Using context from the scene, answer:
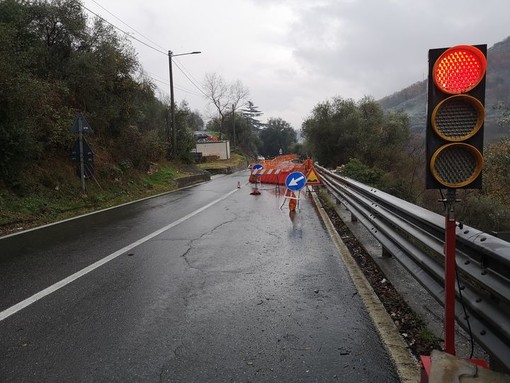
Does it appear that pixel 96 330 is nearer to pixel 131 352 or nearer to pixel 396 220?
pixel 131 352

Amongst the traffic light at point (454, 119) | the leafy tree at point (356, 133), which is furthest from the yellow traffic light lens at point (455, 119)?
the leafy tree at point (356, 133)

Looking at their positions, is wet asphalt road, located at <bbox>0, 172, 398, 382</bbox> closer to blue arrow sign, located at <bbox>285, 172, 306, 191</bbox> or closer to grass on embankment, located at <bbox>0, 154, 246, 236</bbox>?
grass on embankment, located at <bbox>0, 154, 246, 236</bbox>

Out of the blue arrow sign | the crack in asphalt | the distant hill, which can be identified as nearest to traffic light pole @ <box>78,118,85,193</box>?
the crack in asphalt

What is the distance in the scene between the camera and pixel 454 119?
99.0 inches

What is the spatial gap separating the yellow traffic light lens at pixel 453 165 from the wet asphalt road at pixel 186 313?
1.45m

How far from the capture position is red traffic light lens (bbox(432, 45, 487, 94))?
2.42 meters

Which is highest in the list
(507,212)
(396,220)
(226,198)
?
(396,220)

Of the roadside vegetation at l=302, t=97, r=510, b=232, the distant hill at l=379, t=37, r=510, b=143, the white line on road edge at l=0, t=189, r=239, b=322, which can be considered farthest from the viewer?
the distant hill at l=379, t=37, r=510, b=143

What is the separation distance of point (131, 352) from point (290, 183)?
28.7 ft

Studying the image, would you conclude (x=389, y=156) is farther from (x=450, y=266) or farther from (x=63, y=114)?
(x=450, y=266)

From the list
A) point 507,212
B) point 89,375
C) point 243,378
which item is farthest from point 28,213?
point 507,212

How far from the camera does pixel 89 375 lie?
9.77ft

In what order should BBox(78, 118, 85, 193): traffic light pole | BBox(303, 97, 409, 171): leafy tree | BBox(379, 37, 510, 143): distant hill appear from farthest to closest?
BBox(379, 37, 510, 143): distant hill
BBox(303, 97, 409, 171): leafy tree
BBox(78, 118, 85, 193): traffic light pole

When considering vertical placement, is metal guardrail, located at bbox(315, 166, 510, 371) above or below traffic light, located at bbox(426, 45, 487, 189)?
below
